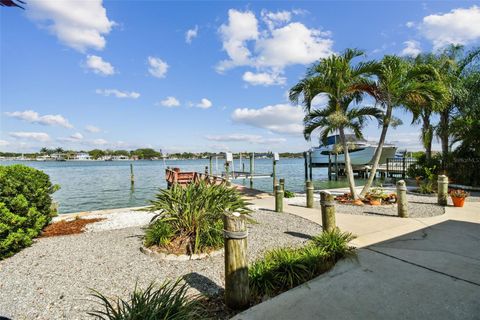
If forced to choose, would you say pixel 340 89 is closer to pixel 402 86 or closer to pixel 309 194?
pixel 402 86

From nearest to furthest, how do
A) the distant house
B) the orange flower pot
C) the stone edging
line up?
the stone edging < the orange flower pot < the distant house

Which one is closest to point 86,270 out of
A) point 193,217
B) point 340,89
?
point 193,217

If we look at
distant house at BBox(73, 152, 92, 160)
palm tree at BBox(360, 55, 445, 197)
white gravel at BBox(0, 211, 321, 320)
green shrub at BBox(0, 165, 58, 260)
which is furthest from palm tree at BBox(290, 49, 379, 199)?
distant house at BBox(73, 152, 92, 160)

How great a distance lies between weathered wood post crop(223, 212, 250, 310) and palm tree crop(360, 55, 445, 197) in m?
8.35

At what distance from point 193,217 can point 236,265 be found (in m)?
2.31

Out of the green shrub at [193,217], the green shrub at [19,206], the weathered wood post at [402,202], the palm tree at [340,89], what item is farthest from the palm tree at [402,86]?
the green shrub at [19,206]

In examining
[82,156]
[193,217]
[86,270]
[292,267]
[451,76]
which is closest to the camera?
[292,267]

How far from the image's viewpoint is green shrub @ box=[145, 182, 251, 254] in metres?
5.05

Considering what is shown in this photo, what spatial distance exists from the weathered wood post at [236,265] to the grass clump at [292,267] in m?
0.32

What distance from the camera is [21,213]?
559 centimetres

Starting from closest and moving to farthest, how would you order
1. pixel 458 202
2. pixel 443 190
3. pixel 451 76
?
pixel 458 202 → pixel 443 190 → pixel 451 76

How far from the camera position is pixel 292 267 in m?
3.76

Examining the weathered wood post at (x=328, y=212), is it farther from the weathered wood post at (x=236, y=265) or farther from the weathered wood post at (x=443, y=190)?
the weathered wood post at (x=443, y=190)

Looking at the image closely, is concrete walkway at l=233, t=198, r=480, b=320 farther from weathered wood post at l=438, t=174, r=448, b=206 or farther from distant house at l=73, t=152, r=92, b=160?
distant house at l=73, t=152, r=92, b=160
